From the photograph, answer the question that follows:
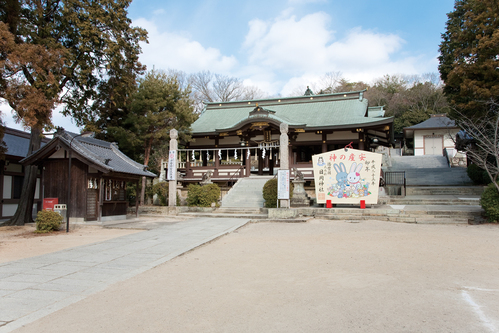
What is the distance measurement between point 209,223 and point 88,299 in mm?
8027

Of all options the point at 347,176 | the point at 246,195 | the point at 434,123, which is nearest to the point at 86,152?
the point at 246,195

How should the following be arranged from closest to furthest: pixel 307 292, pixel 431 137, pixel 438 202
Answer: pixel 307 292 → pixel 438 202 → pixel 431 137

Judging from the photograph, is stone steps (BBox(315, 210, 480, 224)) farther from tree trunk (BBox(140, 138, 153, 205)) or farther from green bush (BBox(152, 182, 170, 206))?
tree trunk (BBox(140, 138, 153, 205))

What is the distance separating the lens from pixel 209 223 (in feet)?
41.1

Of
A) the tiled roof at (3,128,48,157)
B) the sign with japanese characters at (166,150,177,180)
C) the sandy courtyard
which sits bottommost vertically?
the sandy courtyard

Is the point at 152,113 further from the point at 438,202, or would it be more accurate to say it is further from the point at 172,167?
the point at 438,202

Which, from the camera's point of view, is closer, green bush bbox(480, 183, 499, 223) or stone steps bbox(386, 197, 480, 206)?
green bush bbox(480, 183, 499, 223)

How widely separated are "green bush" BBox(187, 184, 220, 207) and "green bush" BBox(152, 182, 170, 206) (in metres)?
Answer: 2.90

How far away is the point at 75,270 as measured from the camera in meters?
5.98

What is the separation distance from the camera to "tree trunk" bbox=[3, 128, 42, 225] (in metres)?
13.0

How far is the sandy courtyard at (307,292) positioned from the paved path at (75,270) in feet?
0.92

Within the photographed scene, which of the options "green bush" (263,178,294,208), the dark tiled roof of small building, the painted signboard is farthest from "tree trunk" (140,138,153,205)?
the dark tiled roof of small building

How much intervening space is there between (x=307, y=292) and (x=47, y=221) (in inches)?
371

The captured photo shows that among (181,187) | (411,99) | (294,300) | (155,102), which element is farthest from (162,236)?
(411,99)
